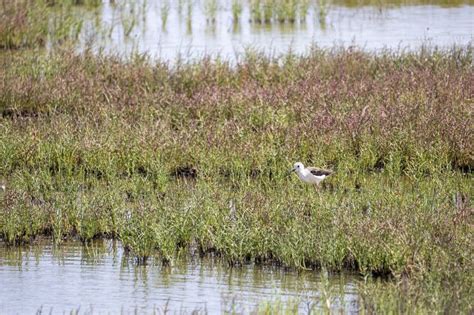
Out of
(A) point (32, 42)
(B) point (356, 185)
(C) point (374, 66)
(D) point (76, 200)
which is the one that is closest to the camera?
(D) point (76, 200)

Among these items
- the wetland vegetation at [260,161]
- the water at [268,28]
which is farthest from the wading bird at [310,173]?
the water at [268,28]

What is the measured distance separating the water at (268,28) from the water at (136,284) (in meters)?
11.4

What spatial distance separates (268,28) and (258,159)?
534 inches

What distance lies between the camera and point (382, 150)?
12469 mm

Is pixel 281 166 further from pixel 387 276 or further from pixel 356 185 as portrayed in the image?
pixel 387 276

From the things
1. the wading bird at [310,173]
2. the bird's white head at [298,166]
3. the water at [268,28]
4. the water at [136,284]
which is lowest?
the water at [136,284]

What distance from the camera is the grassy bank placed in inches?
355

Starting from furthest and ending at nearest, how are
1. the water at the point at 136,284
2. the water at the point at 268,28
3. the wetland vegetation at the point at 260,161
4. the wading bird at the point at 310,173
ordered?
1. the water at the point at 268,28
2. the wading bird at the point at 310,173
3. the wetland vegetation at the point at 260,161
4. the water at the point at 136,284

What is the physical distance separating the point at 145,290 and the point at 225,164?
3.47 metres

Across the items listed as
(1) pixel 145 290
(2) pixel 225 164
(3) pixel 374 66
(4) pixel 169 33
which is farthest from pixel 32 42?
(1) pixel 145 290

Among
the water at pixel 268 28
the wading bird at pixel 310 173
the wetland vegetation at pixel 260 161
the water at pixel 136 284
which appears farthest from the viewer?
the water at pixel 268 28

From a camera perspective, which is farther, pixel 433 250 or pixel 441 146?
pixel 441 146

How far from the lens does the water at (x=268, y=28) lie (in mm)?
22406

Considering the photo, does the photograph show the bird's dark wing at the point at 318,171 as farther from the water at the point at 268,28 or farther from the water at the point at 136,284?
the water at the point at 268,28
